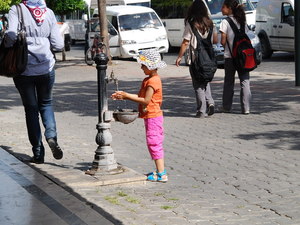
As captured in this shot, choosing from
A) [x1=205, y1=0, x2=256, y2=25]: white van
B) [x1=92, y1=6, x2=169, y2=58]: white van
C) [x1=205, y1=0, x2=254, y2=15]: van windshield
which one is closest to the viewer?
[x1=92, y1=6, x2=169, y2=58]: white van

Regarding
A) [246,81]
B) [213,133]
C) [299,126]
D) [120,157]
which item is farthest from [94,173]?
[246,81]

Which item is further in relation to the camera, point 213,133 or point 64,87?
point 64,87

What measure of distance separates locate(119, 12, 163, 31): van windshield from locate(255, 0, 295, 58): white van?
3780 millimetres

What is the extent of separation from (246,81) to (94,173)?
4968mm

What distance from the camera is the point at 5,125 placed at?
11.2m

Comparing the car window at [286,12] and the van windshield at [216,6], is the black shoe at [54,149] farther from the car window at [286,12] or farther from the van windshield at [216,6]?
the van windshield at [216,6]

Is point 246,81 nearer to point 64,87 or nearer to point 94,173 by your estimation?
point 94,173

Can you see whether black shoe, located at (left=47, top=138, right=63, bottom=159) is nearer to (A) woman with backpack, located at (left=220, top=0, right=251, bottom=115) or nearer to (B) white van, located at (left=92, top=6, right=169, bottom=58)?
(A) woman with backpack, located at (left=220, top=0, right=251, bottom=115)

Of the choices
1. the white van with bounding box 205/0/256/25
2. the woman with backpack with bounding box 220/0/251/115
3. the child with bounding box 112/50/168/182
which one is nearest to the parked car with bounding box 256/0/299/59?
the white van with bounding box 205/0/256/25

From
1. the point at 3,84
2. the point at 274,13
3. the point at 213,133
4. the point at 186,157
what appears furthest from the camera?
the point at 274,13

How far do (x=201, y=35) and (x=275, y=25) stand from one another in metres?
13.2

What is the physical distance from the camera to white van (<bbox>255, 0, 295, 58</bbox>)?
23.4 metres

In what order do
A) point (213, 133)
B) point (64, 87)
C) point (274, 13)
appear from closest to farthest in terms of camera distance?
point (213, 133), point (64, 87), point (274, 13)

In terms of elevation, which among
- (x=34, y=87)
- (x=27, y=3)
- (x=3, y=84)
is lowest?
(x=3, y=84)
